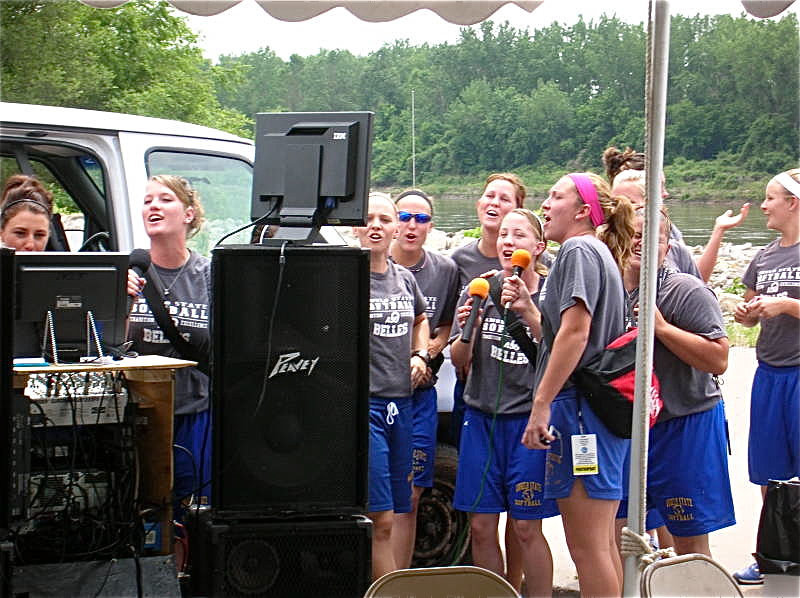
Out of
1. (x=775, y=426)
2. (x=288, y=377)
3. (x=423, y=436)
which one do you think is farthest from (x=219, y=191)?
(x=775, y=426)

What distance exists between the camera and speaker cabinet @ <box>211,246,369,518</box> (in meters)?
3.28

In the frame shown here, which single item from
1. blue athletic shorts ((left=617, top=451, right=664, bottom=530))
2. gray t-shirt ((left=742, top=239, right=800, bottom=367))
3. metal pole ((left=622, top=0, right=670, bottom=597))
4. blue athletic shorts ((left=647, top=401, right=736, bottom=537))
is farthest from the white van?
gray t-shirt ((left=742, top=239, right=800, bottom=367))

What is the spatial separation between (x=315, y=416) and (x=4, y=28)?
2009 centimetres

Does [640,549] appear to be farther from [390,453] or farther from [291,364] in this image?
[390,453]

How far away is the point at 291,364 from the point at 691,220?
31.0 feet

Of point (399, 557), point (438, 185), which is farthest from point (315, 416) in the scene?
point (438, 185)

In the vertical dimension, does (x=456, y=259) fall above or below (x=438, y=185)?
below

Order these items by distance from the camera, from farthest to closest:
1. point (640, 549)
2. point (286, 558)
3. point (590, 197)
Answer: point (590, 197), point (286, 558), point (640, 549)

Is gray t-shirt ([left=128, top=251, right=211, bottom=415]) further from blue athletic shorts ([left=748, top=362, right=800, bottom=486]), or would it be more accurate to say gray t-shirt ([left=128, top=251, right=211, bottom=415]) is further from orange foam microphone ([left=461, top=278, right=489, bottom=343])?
blue athletic shorts ([left=748, top=362, right=800, bottom=486])

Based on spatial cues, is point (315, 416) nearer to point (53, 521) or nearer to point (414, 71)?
point (53, 521)

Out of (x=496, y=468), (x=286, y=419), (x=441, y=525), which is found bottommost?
(x=441, y=525)

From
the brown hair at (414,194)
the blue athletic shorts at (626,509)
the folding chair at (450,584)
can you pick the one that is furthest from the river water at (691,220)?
the folding chair at (450,584)

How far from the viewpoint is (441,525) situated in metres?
4.70

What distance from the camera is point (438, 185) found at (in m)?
10.8
